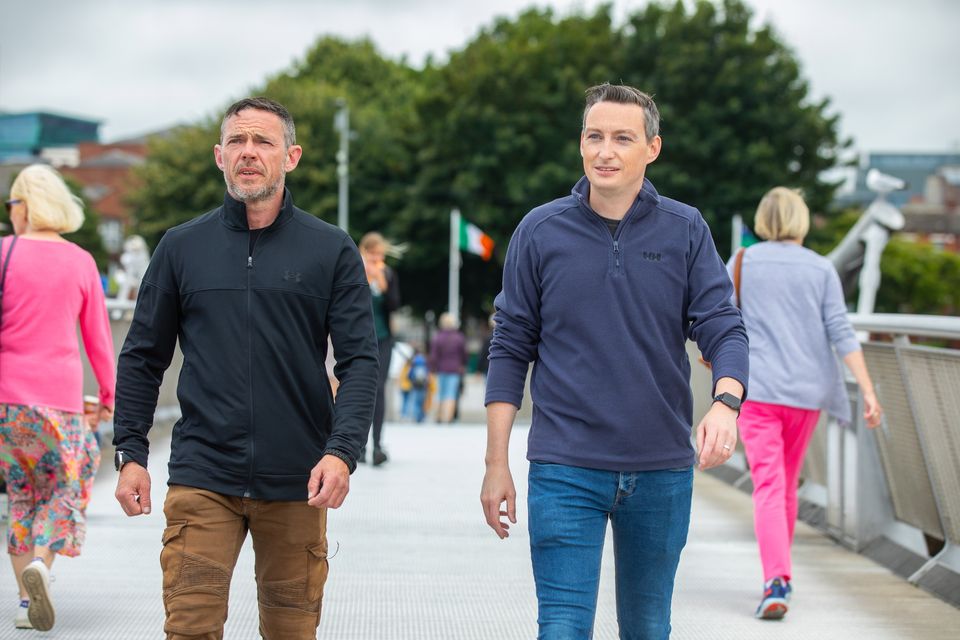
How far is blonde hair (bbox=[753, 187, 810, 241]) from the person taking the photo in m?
5.84

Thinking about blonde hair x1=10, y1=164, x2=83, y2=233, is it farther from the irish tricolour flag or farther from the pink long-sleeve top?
the irish tricolour flag

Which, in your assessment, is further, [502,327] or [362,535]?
[362,535]

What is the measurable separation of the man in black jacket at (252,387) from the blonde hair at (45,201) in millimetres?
1641

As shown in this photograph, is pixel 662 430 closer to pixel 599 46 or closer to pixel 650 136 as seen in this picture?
pixel 650 136

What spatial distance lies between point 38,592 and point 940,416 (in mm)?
3931

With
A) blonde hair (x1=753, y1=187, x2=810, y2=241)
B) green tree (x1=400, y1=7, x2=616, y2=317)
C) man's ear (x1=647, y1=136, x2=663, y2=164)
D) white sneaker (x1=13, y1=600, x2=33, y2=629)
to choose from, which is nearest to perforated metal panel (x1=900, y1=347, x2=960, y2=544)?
blonde hair (x1=753, y1=187, x2=810, y2=241)

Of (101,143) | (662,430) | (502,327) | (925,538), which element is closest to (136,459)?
(502,327)

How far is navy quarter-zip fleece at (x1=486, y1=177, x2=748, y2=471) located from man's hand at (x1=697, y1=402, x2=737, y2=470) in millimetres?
129

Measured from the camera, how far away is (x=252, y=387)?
3.50 metres

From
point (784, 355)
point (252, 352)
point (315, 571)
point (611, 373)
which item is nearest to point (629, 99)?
point (611, 373)

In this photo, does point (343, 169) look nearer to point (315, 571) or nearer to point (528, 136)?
point (528, 136)

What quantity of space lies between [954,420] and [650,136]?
3036 millimetres

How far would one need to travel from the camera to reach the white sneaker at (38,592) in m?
4.81

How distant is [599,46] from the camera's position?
126 feet
